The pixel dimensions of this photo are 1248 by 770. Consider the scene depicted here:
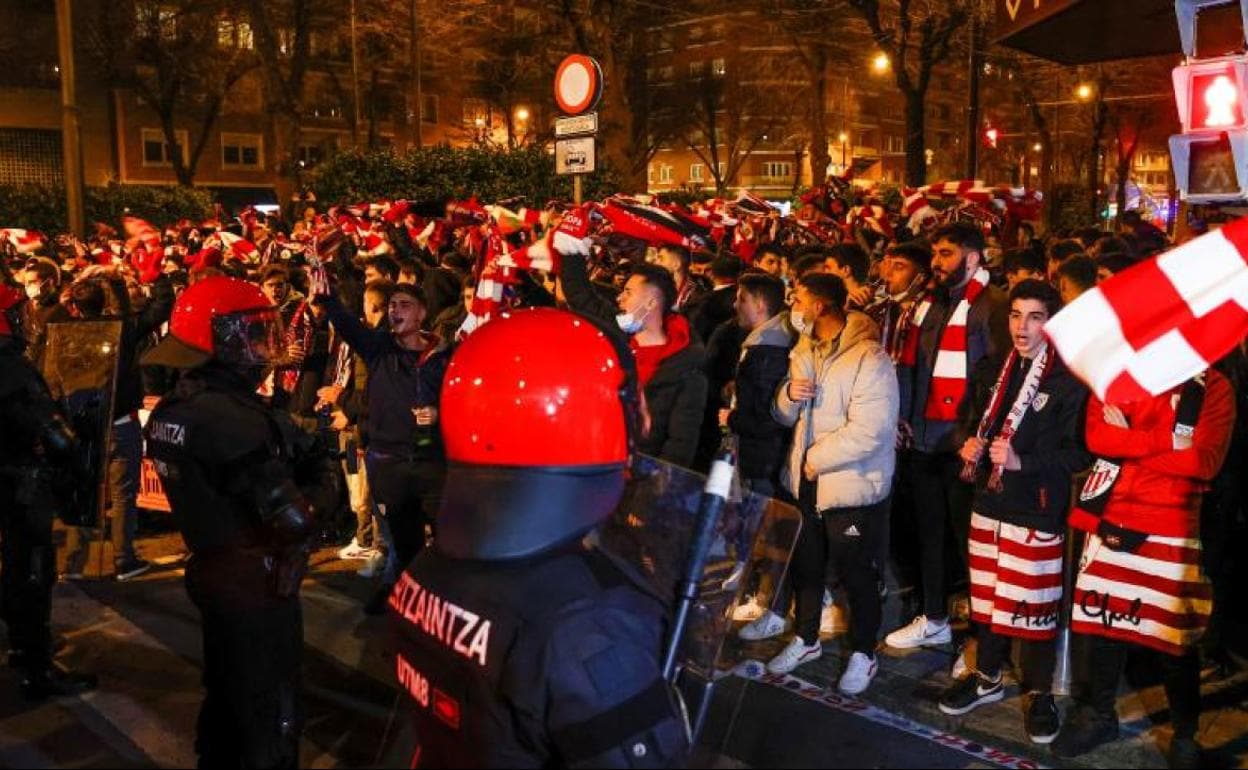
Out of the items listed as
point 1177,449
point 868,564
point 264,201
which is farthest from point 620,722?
point 264,201

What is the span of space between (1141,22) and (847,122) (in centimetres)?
6822

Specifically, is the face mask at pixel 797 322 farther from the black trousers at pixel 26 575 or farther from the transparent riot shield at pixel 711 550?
the black trousers at pixel 26 575

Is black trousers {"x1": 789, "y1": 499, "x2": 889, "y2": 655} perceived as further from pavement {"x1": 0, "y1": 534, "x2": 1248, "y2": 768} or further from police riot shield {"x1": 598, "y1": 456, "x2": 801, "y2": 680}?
police riot shield {"x1": 598, "y1": 456, "x2": 801, "y2": 680}

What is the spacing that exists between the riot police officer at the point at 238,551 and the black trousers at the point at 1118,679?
319cm

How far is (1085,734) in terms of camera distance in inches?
184

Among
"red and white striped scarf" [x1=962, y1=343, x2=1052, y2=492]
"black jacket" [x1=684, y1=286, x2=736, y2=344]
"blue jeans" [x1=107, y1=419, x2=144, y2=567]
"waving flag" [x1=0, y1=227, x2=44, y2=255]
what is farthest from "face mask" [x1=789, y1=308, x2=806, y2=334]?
"waving flag" [x1=0, y1=227, x2=44, y2=255]

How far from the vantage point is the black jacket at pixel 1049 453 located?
15.6 ft

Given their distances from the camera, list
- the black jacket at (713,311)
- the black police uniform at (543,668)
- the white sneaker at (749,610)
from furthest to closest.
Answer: the black jacket at (713,311)
the white sneaker at (749,610)
the black police uniform at (543,668)

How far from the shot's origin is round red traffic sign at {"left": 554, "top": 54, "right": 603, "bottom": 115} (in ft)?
28.4

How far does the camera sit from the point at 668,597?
7.63 ft

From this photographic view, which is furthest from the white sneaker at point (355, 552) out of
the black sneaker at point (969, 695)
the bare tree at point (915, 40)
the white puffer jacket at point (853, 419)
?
the bare tree at point (915, 40)

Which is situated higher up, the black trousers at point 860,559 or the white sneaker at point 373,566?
the black trousers at point 860,559

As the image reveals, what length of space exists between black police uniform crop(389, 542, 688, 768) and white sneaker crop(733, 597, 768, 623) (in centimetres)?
44

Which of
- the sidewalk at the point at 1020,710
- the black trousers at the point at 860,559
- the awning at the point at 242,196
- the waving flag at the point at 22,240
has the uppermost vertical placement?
the awning at the point at 242,196
